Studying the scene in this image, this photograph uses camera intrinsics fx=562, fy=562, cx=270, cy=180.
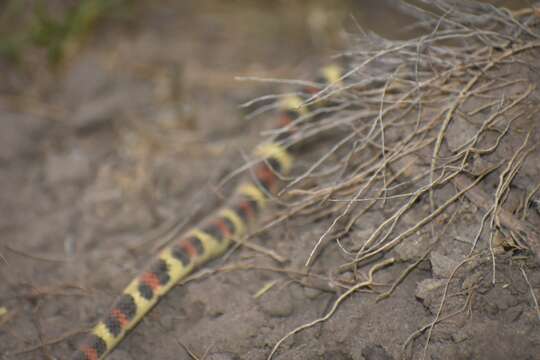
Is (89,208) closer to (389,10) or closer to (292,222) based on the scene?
(292,222)

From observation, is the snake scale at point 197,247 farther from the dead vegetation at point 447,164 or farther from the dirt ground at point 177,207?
the dead vegetation at point 447,164

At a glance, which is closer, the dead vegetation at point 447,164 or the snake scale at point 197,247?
the dead vegetation at point 447,164

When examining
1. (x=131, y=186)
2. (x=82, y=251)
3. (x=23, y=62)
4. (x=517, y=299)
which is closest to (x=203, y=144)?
(x=131, y=186)

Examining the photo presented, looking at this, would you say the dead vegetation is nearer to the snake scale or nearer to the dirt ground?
the dirt ground

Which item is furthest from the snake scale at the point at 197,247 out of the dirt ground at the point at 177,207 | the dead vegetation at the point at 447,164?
the dead vegetation at the point at 447,164

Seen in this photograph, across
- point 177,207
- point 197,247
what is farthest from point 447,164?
point 177,207

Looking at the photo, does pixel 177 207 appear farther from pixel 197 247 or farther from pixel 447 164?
pixel 447 164
